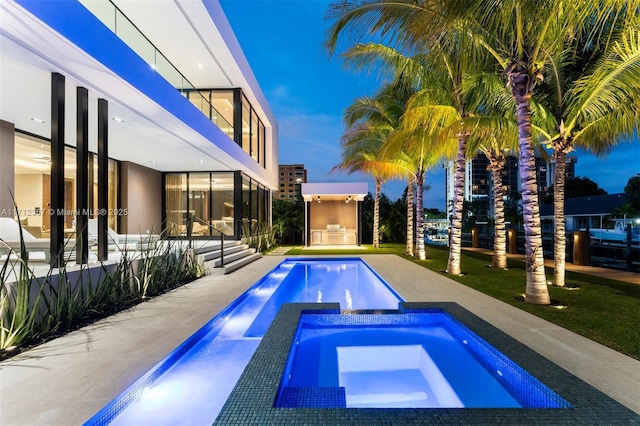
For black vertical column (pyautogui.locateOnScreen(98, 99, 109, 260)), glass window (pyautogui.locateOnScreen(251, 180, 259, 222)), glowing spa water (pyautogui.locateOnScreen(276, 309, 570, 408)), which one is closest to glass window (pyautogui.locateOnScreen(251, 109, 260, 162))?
glass window (pyautogui.locateOnScreen(251, 180, 259, 222))

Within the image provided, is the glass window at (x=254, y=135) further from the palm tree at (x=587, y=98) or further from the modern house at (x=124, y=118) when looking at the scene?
the palm tree at (x=587, y=98)

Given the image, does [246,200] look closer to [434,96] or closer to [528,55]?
[434,96]

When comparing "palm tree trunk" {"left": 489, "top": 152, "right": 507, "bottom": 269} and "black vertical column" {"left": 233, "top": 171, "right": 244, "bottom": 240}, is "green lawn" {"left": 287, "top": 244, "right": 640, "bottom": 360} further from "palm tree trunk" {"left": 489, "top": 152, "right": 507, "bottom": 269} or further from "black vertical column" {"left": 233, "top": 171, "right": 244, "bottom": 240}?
"black vertical column" {"left": 233, "top": 171, "right": 244, "bottom": 240}

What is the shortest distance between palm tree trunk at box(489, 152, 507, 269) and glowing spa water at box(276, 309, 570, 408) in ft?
16.9

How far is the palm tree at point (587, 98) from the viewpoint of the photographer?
5.27m

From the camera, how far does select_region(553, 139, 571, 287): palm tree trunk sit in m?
6.36

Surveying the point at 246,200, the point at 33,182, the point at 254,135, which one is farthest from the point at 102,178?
the point at 254,135

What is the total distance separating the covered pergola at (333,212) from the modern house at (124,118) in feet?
11.1

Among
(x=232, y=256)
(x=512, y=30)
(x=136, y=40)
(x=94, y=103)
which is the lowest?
(x=232, y=256)

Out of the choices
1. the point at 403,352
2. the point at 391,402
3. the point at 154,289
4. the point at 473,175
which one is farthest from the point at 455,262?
the point at 473,175

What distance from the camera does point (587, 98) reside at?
5438 mm

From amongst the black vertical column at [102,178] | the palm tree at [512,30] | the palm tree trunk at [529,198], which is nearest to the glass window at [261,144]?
the black vertical column at [102,178]

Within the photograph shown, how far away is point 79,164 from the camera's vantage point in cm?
492

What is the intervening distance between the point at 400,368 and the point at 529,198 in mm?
3608
